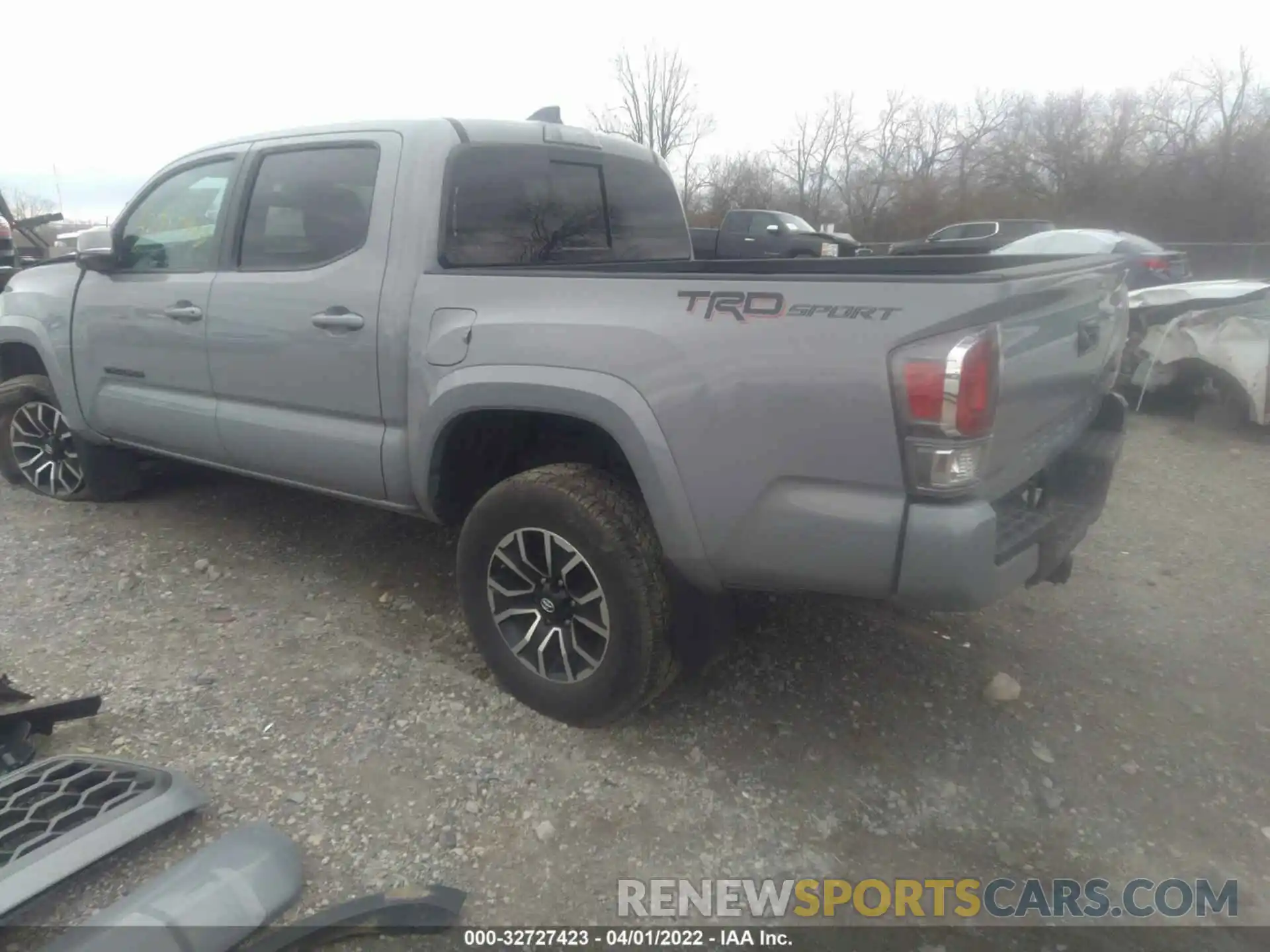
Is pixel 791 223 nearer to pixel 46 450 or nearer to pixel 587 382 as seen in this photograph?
pixel 46 450

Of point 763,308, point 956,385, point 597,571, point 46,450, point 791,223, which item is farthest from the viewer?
point 791,223

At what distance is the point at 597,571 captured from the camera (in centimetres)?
274

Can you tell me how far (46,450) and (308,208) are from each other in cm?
261

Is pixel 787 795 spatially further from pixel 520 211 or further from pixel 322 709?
pixel 520 211

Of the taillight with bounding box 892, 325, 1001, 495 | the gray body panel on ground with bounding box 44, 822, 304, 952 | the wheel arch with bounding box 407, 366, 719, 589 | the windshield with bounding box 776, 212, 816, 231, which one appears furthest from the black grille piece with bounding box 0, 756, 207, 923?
the windshield with bounding box 776, 212, 816, 231

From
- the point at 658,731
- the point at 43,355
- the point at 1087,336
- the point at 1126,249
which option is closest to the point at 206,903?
the point at 658,731

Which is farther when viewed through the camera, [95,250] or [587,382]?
[95,250]

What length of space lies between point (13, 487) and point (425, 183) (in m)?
3.77

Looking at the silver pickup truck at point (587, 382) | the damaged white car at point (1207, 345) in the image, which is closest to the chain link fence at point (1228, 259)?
the damaged white car at point (1207, 345)

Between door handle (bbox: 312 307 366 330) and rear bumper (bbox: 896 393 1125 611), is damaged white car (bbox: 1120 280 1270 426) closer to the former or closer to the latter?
rear bumper (bbox: 896 393 1125 611)

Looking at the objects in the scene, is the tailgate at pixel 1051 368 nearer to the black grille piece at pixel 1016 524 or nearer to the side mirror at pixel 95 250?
the black grille piece at pixel 1016 524

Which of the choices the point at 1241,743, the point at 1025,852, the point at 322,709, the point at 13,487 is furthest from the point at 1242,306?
the point at 13,487

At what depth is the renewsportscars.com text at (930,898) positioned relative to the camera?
232cm

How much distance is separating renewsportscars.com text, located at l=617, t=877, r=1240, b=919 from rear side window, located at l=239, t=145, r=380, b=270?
2422mm
